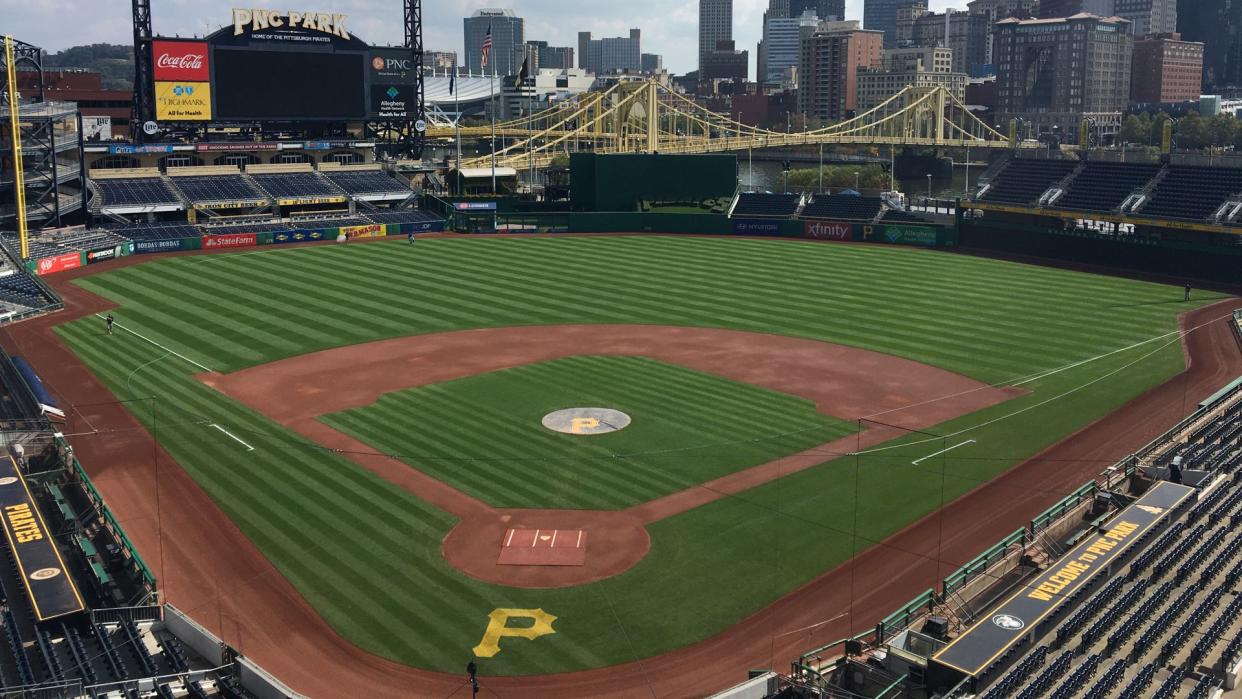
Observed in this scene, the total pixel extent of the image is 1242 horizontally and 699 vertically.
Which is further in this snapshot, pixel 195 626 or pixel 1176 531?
pixel 1176 531

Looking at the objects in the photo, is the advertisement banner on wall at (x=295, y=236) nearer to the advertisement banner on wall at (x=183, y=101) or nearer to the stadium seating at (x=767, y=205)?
the advertisement banner on wall at (x=183, y=101)

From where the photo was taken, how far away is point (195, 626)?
19.0 metres

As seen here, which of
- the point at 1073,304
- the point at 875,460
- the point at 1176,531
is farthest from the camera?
the point at 1073,304

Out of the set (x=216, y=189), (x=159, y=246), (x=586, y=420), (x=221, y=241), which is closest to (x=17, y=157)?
(x=159, y=246)

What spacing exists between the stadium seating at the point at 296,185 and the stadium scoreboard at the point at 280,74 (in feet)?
16.8

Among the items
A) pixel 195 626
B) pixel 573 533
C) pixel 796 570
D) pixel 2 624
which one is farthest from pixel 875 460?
pixel 2 624

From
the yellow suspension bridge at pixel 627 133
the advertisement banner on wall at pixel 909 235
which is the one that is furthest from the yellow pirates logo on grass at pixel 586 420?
the yellow suspension bridge at pixel 627 133

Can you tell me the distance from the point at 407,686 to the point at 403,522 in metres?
Result: 6.95

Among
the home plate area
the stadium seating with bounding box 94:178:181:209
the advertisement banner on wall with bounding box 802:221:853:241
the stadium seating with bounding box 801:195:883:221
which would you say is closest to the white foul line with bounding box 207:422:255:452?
the home plate area

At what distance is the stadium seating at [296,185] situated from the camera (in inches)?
3364

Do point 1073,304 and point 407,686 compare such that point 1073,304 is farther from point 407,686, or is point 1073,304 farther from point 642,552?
point 407,686

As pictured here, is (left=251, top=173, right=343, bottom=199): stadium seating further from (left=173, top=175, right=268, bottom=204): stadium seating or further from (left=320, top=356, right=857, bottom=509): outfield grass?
(left=320, top=356, right=857, bottom=509): outfield grass

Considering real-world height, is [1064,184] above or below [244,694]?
above

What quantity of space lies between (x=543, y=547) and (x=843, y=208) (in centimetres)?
6448
